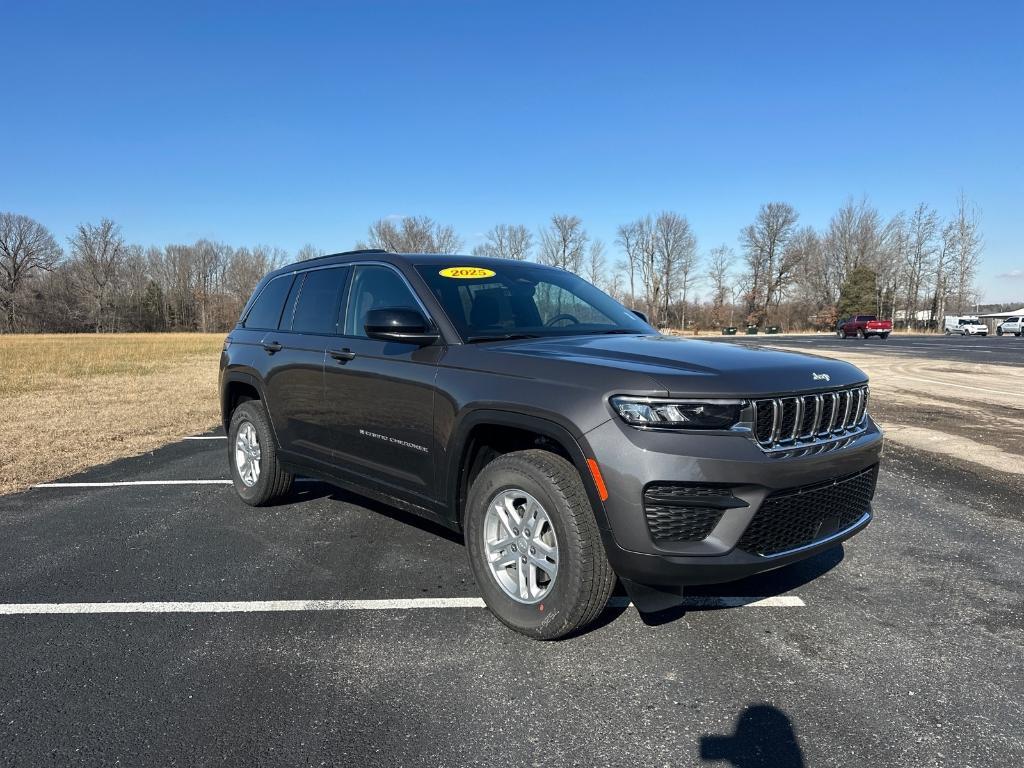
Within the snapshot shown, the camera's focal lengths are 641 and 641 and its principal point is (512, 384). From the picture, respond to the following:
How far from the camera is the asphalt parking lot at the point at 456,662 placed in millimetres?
2295

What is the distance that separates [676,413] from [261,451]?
364cm

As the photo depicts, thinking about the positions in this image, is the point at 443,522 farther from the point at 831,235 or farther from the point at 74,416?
the point at 831,235

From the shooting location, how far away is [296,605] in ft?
11.4

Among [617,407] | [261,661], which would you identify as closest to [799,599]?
[617,407]

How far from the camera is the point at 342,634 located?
3.13m

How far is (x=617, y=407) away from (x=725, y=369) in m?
0.53

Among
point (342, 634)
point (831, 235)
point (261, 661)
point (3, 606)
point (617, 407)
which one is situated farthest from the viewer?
point (831, 235)

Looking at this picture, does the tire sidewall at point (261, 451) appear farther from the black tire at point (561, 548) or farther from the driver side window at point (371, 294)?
the black tire at point (561, 548)

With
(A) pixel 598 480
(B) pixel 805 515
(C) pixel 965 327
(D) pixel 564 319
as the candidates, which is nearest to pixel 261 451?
(D) pixel 564 319

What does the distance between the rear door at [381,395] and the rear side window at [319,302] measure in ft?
0.51

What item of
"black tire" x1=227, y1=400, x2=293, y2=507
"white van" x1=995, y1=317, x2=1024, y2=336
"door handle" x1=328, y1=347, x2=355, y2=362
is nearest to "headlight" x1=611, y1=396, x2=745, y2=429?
"door handle" x1=328, y1=347, x2=355, y2=362

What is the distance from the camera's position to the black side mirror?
3.34 metres

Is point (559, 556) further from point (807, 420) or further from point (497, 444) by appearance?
point (807, 420)

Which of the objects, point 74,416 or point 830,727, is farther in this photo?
point 74,416
